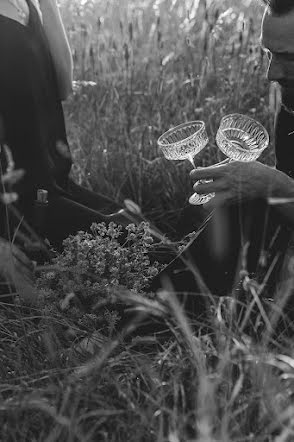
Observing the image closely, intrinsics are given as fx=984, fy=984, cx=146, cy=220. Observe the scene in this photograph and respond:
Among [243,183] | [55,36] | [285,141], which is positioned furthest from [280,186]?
[55,36]

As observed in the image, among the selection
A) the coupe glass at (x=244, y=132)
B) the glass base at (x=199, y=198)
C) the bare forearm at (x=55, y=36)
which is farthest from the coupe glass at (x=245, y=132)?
the bare forearm at (x=55, y=36)

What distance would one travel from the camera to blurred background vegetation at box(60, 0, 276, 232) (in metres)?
4.27

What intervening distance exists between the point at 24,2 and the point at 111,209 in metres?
0.89

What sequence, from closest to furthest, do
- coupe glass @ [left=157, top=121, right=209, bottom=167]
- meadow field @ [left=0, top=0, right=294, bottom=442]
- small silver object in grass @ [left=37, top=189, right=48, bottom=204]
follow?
1. meadow field @ [left=0, top=0, right=294, bottom=442]
2. coupe glass @ [left=157, top=121, right=209, bottom=167]
3. small silver object in grass @ [left=37, top=189, right=48, bottom=204]

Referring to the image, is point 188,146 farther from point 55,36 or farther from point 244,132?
point 55,36

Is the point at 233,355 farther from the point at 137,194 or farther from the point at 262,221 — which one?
the point at 137,194

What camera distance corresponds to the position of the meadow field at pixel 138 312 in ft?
7.34

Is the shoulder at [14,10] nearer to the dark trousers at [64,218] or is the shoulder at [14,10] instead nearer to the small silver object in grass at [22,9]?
the small silver object in grass at [22,9]

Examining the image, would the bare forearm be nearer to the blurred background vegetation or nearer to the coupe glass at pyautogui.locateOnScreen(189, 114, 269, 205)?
the blurred background vegetation

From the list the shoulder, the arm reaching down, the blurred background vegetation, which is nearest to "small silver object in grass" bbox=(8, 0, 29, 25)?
the shoulder

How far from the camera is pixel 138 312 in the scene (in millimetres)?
2926

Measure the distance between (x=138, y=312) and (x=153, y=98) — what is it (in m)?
1.88

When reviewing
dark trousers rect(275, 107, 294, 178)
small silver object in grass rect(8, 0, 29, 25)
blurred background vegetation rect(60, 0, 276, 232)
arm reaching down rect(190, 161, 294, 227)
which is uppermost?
small silver object in grass rect(8, 0, 29, 25)

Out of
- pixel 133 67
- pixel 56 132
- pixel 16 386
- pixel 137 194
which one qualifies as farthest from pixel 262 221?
pixel 133 67
